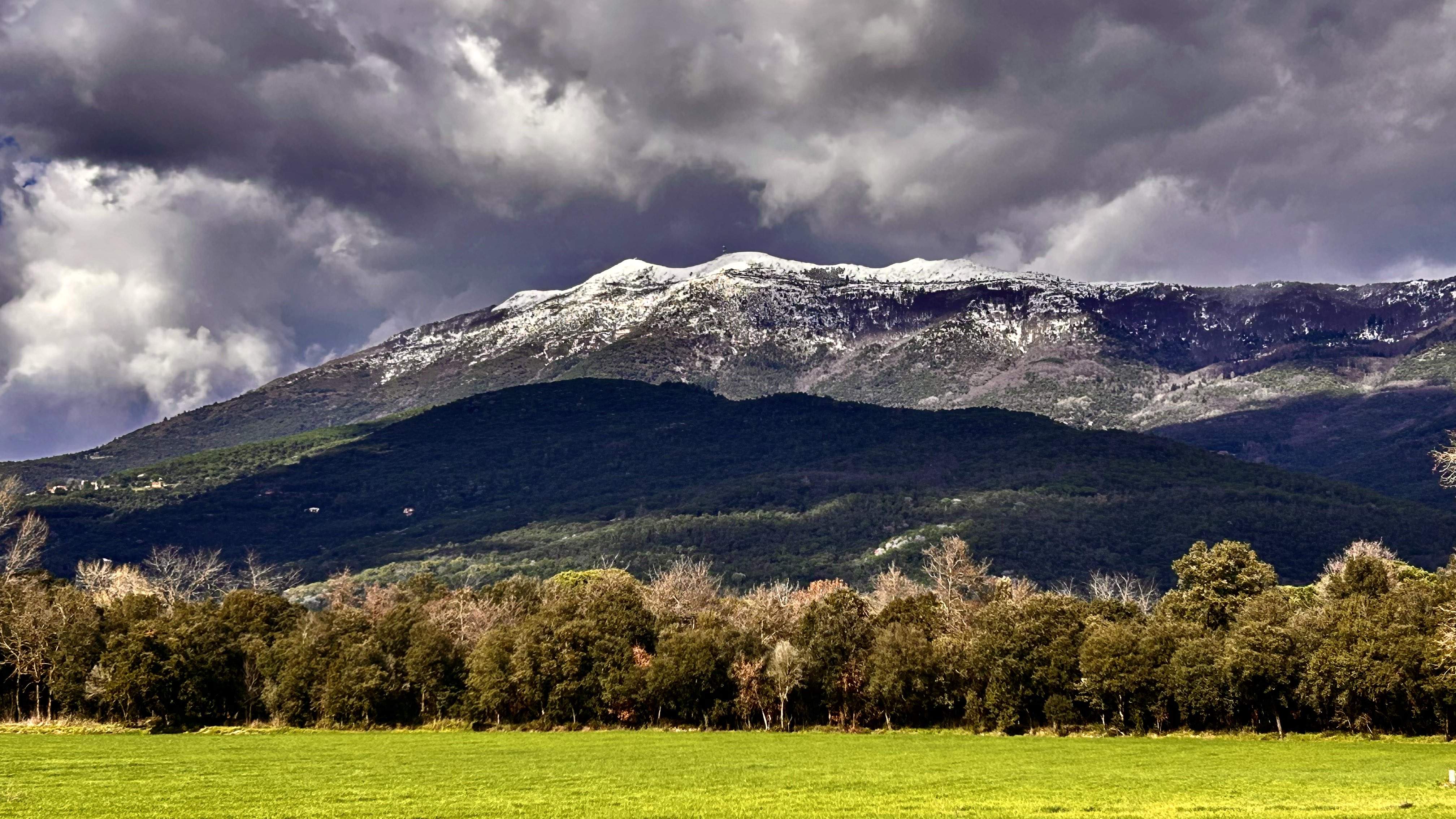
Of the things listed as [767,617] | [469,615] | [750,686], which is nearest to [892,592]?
[767,617]

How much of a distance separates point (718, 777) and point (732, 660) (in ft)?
132

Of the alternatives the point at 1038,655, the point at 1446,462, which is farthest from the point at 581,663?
the point at 1446,462

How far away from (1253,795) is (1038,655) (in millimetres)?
39998

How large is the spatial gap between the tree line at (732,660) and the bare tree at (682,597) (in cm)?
313

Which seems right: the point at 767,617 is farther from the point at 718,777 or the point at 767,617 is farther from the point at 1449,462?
the point at 1449,462

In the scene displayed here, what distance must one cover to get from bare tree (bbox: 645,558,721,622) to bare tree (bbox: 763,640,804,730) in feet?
42.3

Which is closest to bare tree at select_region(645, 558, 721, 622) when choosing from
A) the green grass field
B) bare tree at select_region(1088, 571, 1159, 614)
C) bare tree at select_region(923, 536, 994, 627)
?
bare tree at select_region(923, 536, 994, 627)

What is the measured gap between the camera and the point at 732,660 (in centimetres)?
8744

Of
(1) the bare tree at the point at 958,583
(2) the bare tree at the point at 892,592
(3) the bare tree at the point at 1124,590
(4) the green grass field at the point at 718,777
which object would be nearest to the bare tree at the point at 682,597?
(2) the bare tree at the point at 892,592

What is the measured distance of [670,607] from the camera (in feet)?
346

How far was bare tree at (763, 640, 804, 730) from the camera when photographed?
83.8 m

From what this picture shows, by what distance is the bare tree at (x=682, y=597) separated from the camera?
331 ft

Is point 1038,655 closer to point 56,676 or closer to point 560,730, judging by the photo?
point 560,730

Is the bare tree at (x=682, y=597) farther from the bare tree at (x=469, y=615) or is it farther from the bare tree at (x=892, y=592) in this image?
the bare tree at (x=892, y=592)
